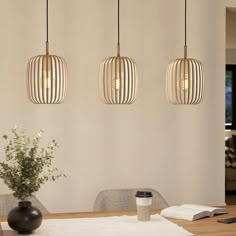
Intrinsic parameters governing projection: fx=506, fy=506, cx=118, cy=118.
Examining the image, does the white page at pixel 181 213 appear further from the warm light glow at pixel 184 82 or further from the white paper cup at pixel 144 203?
the warm light glow at pixel 184 82

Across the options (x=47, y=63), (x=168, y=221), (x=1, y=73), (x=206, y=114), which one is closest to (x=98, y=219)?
(x=168, y=221)

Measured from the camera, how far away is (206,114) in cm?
454

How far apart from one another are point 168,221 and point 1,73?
1863mm

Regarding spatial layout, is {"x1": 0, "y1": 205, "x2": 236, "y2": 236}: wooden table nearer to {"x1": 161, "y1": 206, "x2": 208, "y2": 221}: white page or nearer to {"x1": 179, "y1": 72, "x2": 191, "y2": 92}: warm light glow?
{"x1": 161, "y1": 206, "x2": 208, "y2": 221}: white page

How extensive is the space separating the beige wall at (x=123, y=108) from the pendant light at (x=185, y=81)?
4.27ft

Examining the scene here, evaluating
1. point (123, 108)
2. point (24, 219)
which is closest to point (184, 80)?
point (24, 219)

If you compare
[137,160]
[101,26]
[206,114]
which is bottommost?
[137,160]

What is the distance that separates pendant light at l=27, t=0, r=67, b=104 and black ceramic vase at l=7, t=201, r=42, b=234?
636mm

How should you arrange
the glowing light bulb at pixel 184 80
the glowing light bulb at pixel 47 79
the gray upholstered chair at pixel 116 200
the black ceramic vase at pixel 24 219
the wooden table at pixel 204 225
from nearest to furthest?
1. the black ceramic vase at pixel 24 219
2. the wooden table at pixel 204 225
3. the glowing light bulb at pixel 47 79
4. the glowing light bulb at pixel 184 80
5. the gray upholstered chair at pixel 116 200

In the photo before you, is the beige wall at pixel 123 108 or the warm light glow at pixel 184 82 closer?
the warm light glow at pixel 184 82

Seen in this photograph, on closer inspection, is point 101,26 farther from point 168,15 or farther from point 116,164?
point 116,164

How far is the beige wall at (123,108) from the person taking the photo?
407cm

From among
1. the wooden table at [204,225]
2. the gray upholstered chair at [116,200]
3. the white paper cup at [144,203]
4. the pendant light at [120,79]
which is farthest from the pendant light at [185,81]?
the gray upholstered chair at [116,200]

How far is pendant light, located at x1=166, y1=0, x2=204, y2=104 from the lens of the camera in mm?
2998
